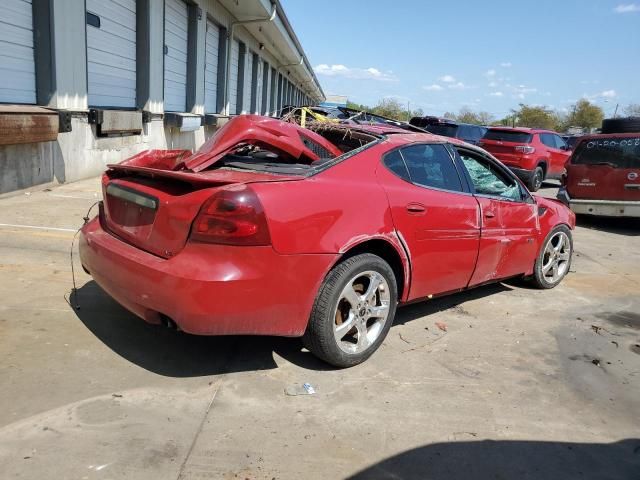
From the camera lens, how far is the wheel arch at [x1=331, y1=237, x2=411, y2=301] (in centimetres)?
352

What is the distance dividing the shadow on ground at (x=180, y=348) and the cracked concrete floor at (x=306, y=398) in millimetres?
14

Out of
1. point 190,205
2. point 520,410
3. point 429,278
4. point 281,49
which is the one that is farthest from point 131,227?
point 281,49

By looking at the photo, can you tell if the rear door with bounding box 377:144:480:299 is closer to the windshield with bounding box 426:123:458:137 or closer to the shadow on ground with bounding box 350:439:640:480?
the shadow on ground with bounding box 350:439:640:480

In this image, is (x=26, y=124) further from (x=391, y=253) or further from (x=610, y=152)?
(x=610, y=152)

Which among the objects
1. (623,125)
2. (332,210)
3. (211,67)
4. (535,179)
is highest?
(211,67)

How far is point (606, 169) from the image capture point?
32.1 feet

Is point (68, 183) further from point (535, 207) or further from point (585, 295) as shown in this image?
point (585, 295)

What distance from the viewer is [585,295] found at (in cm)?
574

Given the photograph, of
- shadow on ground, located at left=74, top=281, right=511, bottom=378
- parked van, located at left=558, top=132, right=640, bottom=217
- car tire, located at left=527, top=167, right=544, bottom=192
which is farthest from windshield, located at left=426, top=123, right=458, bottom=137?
shadow on ground, located at left=74, top=281, right=511, bottom=378

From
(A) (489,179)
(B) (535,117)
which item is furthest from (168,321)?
(B) (535,117)

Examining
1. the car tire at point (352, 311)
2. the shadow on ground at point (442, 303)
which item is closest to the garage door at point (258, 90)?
the shadow on ground at point (442, 303)

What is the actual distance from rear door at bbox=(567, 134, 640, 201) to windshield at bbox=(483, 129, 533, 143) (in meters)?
5.01

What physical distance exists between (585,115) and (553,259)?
222ft

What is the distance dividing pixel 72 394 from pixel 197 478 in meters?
1.03
